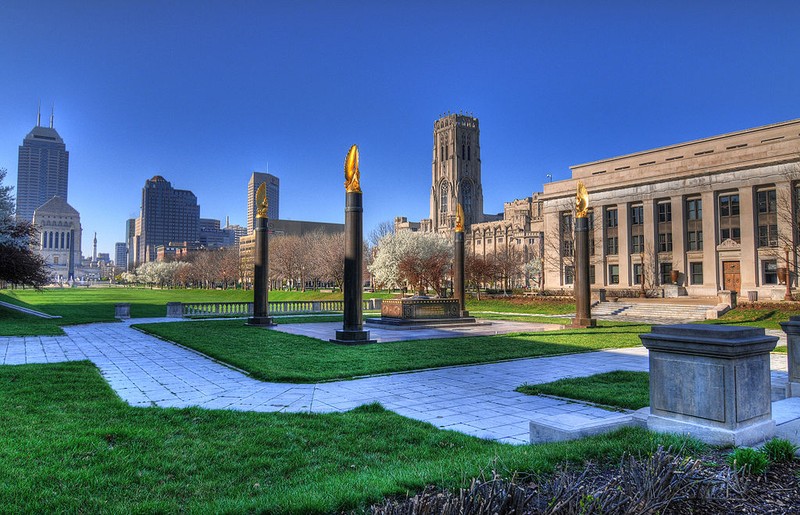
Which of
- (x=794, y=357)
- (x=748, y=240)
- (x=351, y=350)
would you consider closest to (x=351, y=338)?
(x=351, y=350)

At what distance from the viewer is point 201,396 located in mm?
8609

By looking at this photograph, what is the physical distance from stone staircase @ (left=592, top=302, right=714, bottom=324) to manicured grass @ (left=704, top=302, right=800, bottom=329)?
1521 millimetres

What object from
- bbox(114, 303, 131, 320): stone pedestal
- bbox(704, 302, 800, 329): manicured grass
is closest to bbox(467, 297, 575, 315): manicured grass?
bbox(704, 302, 800, 329): manicured grass

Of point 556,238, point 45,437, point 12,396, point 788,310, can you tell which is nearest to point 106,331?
point 12,396

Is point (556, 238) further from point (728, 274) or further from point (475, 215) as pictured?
point (475, 215)

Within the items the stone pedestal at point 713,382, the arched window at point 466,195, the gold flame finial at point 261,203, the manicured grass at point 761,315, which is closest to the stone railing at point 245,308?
the gold flame finial at point 261,203

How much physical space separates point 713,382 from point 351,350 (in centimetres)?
1121

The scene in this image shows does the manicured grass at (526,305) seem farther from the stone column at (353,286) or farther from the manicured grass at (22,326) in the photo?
the manicured grass at (22,326)

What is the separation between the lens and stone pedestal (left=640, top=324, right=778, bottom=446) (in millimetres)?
4840

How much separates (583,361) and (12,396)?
38.1 feet

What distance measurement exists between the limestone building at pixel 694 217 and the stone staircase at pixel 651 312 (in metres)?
9.63

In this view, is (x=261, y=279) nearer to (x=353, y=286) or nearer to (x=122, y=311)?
(x=353, y=286)

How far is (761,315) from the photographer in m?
29.0

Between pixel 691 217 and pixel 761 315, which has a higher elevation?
pixel 691 217
